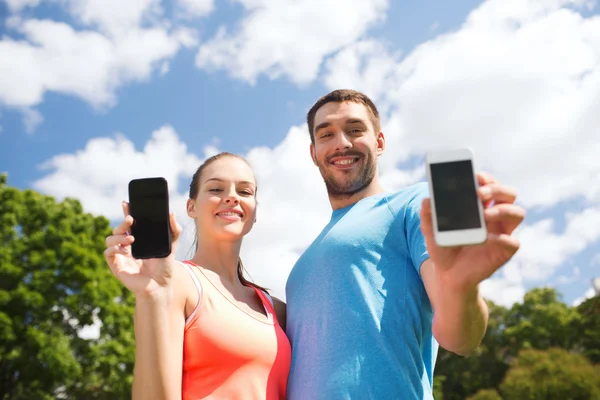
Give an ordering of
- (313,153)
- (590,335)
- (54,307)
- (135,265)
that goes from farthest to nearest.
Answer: (590,335) < (54,307) < (313,153) < (135,265)

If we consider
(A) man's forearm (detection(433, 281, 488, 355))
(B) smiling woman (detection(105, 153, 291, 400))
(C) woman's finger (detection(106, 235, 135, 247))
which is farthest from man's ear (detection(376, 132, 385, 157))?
(C) woman's finger (detection(106, 235, 135, 247))

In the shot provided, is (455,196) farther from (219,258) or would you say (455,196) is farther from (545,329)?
(545,329)

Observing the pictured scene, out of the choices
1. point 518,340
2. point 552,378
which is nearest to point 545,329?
point 518,340

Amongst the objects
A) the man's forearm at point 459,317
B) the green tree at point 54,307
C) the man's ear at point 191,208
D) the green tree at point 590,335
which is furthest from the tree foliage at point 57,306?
the green tree at point 590,335

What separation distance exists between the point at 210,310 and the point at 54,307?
19.0m

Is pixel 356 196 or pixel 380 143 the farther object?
pixel 380 143

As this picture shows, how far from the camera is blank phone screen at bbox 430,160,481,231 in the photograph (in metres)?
2.05

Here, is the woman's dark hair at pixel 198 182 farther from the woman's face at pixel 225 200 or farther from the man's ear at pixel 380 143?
the man's ear at pixel 380 143

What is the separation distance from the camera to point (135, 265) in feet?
9.39

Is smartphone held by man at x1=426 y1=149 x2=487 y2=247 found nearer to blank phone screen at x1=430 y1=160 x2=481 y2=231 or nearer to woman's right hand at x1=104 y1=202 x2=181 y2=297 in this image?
blank phone screen at x1=430 y1=160 x2=481 y2=231

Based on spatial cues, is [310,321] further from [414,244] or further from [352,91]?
[352,91]

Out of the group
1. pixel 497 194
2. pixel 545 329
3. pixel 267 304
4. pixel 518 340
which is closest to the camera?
pixel 497 194

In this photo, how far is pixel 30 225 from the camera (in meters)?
20.9

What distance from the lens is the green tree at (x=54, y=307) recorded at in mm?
18625
